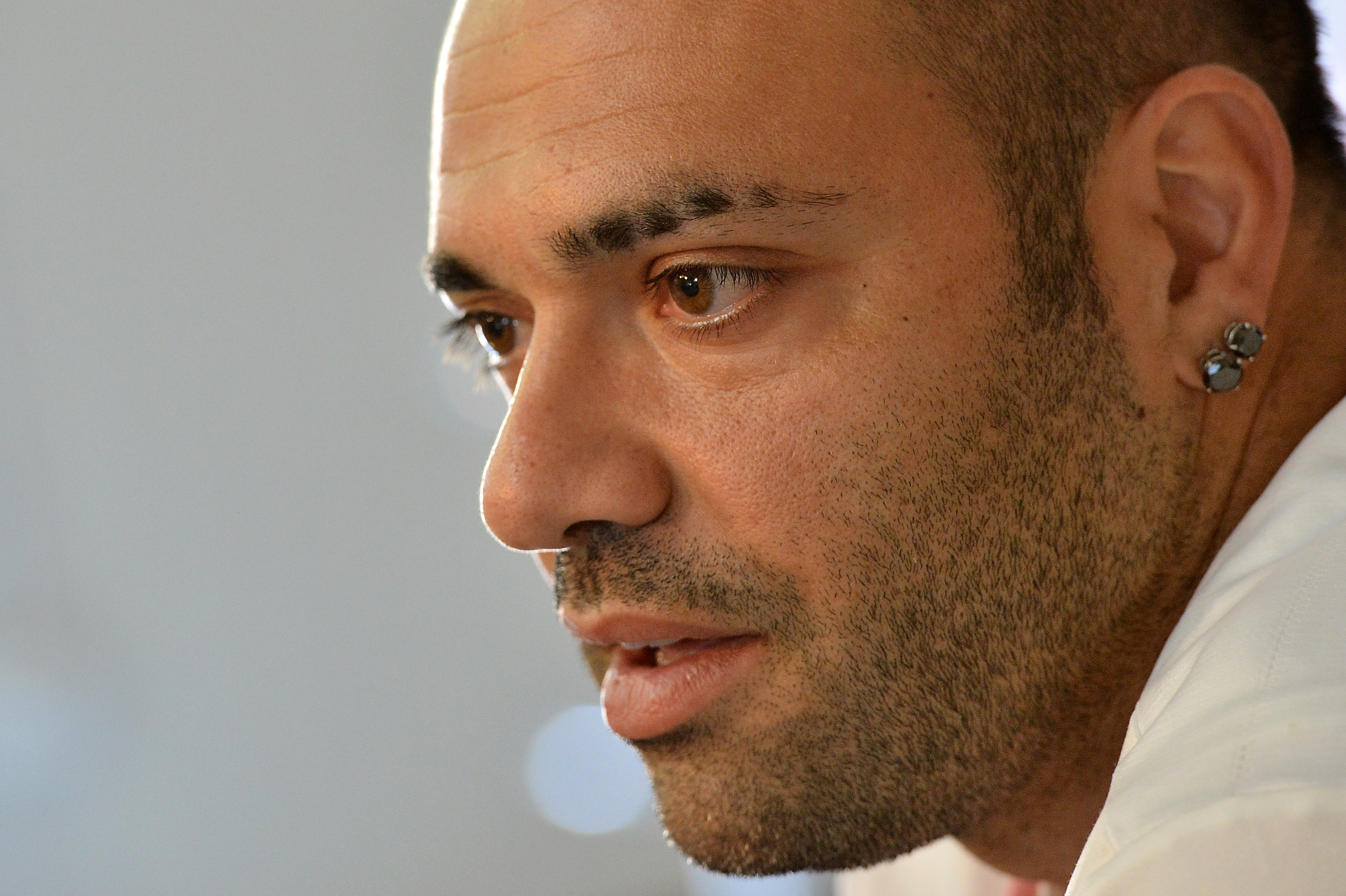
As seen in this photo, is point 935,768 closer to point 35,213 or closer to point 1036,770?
point 1036,770

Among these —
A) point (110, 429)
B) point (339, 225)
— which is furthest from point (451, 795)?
point (339, 225)

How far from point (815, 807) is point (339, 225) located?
5.79 ft

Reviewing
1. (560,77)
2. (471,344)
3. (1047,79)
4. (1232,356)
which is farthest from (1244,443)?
(471,344)

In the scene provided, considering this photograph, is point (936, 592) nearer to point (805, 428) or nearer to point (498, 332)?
point (805, 428)

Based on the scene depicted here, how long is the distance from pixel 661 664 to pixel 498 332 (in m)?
0.36

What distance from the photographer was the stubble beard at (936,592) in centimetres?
84

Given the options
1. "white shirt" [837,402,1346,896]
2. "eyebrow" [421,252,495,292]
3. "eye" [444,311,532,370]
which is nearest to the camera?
"white shirt" [837,402,1346,896]

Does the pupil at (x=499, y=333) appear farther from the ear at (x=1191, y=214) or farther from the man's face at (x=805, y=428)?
the ear at (x=1191, y=214)

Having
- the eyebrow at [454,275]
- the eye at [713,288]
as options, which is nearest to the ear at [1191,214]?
the eye at [713,288]

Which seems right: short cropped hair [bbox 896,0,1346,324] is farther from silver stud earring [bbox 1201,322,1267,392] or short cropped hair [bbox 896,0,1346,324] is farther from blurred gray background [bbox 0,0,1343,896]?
blurred gray background [bbox 0,0,1343,896]

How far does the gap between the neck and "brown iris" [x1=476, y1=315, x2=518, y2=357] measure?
59 cm

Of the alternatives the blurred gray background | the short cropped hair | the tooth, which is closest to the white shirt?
the short cropped hair

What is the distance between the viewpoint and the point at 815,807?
→ 2.89ft

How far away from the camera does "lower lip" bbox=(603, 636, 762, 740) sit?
2.87 feet
